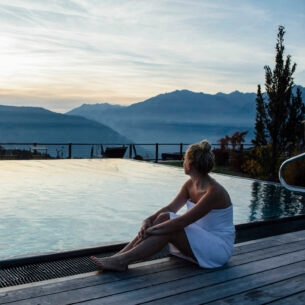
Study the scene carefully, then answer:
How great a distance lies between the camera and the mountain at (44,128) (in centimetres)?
13438

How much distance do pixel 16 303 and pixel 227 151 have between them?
1376 centimetres

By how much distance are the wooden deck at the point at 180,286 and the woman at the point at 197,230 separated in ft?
0.30

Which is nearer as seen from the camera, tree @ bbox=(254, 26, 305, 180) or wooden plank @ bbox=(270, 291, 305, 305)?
wooden plank @ bbox=(270, 291, 305, 305)

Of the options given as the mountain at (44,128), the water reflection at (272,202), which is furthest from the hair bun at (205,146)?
the mountain at (44,128)

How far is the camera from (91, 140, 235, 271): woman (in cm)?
314

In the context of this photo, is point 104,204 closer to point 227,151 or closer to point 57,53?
point 227,151

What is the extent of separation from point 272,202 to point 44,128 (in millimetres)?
136059

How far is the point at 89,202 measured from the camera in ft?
26.6

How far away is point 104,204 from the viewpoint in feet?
26.1

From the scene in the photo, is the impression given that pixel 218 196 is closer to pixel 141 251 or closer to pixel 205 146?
pixel 205 146

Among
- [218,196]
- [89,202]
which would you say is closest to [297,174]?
[89,202]

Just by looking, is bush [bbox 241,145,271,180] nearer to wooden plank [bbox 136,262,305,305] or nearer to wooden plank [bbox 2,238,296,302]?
wooden plank [bbox 2,238,296,302]

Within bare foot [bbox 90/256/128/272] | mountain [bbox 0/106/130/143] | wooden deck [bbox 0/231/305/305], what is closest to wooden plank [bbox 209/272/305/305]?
wooden deck [bbox 0/231/305/305]

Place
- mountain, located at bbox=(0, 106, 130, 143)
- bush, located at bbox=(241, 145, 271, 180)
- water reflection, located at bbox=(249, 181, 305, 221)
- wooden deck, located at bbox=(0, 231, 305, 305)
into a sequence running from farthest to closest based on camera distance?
mountain, located at bbox=(0, 106, 130, 143) → bush, located at bbox=(241, 145, 271, 180) → water reflection, located at bbox=(249, 181, 305, 221) → wooden deck, located at bbox=(0, 231, 305, 305)
